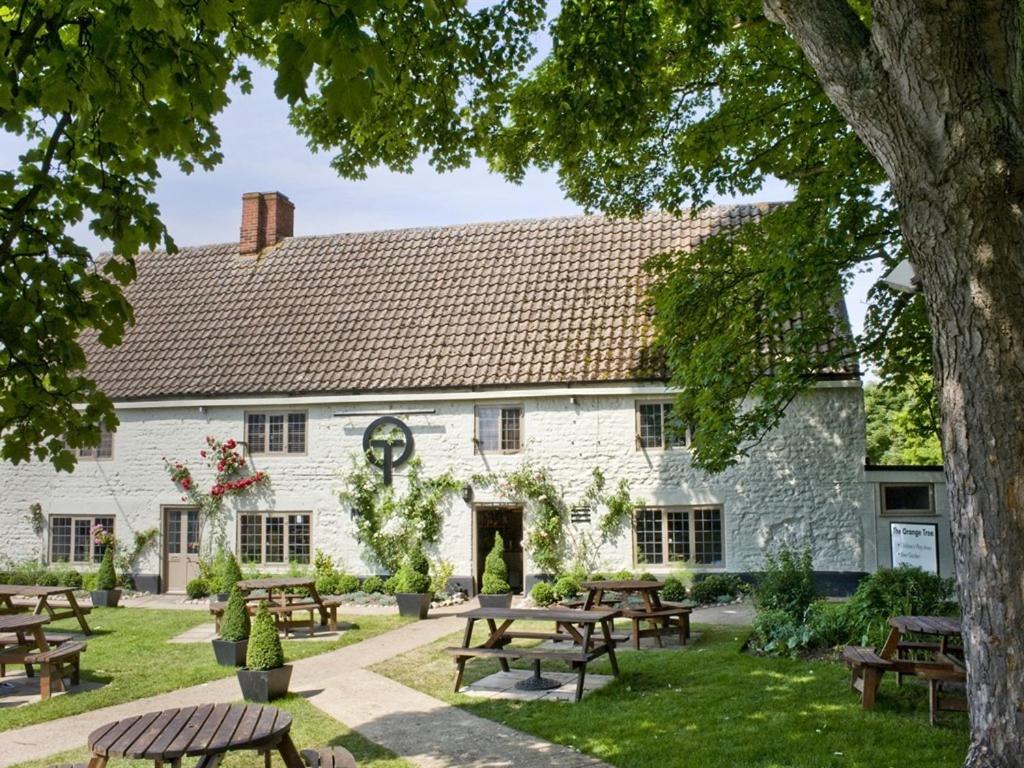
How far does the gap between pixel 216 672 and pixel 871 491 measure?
43.2 feet

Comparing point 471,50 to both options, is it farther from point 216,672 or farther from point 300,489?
point 300,489

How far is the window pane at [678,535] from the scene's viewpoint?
20.0m

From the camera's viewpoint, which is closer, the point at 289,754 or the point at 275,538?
the point at 289,754

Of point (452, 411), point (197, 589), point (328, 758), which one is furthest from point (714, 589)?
point (328, 758)

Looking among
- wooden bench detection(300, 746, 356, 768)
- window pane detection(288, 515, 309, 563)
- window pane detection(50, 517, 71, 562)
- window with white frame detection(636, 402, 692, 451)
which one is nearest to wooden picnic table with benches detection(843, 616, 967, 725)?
wooden bench detection(300, 746, 356, 768)

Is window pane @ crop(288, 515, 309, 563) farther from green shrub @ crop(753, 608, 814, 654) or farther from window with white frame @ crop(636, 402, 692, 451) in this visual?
green shrub @ crop(753, 608, 814, 654)

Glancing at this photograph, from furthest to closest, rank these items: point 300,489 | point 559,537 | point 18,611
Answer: point 300,489
point 559,537
point 18,611

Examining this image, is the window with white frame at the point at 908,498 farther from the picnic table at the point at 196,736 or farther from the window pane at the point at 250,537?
the picnic table at the point at 196,736

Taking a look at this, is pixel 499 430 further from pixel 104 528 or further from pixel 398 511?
pixel 104 528

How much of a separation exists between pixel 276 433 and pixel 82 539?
235 inches

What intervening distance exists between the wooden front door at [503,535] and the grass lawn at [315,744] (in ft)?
36.4

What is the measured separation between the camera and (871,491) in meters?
19.0

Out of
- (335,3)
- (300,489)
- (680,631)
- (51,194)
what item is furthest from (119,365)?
(335,3)

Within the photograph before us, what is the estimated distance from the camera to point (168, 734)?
21.3 feet
